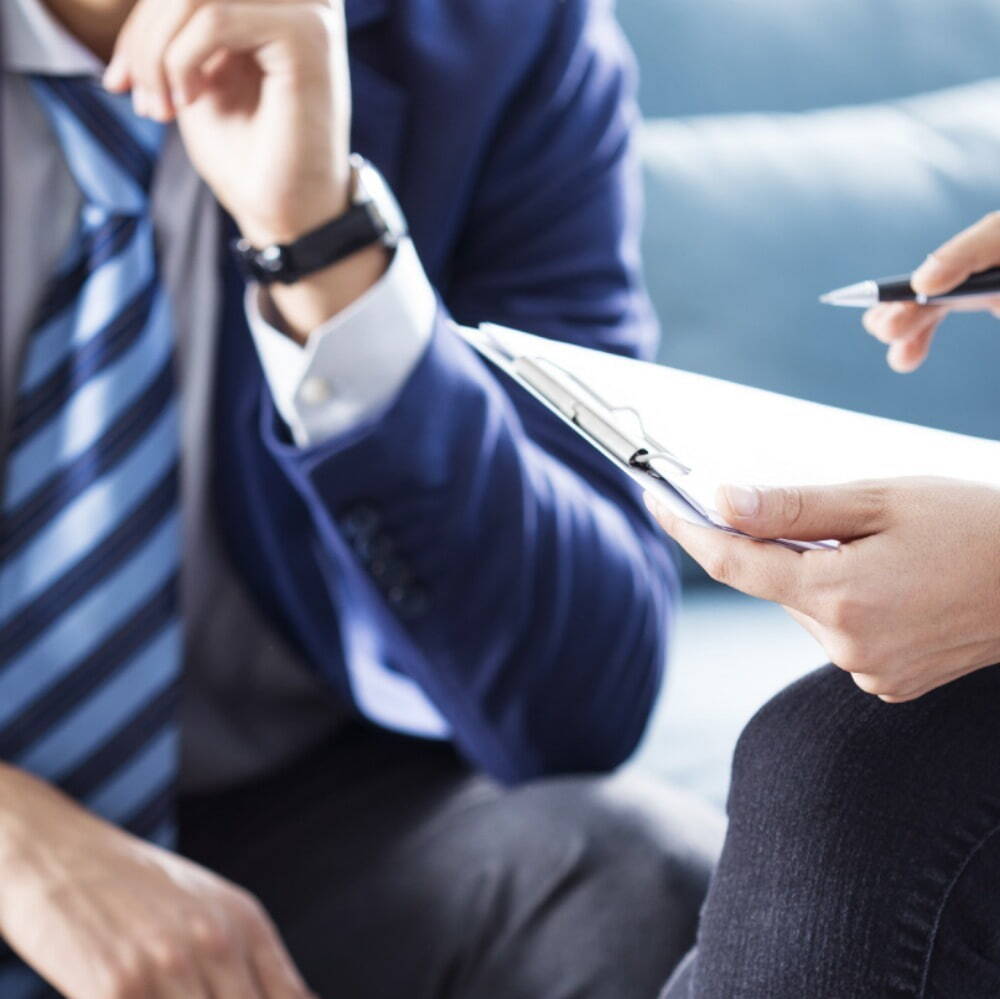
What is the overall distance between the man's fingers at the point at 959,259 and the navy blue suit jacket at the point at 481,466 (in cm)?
26

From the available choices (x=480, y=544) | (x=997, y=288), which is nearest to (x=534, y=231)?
(x=480, y=544)

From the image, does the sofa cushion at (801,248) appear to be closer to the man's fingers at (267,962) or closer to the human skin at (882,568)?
the man's fingers at (267,962)

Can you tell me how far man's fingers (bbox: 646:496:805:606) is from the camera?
1.38 ft

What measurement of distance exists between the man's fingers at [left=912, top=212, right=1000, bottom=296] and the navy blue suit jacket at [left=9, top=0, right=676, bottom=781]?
261 millimetres

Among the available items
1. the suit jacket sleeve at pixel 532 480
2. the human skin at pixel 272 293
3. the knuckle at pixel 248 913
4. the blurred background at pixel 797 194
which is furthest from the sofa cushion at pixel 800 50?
the knuckle at pixel 248 913

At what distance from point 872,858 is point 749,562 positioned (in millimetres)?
146

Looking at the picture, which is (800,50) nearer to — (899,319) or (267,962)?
(899,319)

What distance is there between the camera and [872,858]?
500 mm

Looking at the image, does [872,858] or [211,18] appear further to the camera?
[211,18]

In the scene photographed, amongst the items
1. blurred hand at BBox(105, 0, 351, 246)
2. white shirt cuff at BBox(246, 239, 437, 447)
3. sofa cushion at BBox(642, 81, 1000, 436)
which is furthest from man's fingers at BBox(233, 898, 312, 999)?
sofa cushion at BBox(642, 81, 1000, 436)

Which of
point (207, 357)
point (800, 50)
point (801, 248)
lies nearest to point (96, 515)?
point (207, 357)

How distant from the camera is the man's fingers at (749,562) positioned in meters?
0.42

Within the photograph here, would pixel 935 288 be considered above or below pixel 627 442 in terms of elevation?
below

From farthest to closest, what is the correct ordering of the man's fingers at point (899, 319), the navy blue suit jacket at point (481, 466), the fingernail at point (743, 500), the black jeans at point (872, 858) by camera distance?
the navy blue suit jacket at point (481, 466), the man's fingers at point (899, 319), the black jeans at point (872, 858), the fingernail at point (743, 500)
